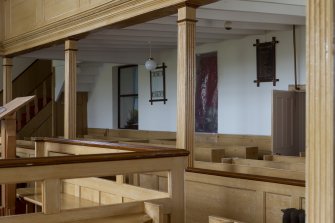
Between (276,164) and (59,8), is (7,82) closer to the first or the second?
(59,8)

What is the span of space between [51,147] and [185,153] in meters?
2.50

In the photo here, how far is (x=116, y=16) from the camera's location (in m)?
7.32

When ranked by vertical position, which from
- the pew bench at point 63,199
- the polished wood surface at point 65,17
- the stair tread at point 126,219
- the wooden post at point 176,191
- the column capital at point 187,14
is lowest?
the pew bench at point 63,199

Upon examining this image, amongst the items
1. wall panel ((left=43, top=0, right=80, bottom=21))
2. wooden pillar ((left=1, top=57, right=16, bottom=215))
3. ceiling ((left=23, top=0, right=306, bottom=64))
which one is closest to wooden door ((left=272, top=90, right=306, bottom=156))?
ceiling ((left=23, top=0, right=306, bottom=64))

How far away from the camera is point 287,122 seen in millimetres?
10445

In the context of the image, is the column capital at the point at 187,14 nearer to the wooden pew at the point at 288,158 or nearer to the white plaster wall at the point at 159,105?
the wooden pew at the point at 288,158

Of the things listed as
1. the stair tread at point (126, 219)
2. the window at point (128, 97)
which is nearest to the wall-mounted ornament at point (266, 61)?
the window at point (128, 97)

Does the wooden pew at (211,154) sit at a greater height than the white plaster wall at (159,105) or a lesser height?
lesser

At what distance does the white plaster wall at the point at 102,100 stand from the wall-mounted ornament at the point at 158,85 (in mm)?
2000

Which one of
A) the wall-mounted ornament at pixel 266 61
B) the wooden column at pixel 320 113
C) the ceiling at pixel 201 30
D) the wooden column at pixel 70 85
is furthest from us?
the wall-mounted ornament at pixel 266 61

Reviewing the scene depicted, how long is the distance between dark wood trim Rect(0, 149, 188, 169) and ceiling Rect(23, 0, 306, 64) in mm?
4205

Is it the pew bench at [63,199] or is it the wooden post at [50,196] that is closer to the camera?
the wooden post at [50,196]

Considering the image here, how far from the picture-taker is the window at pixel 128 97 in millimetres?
15297

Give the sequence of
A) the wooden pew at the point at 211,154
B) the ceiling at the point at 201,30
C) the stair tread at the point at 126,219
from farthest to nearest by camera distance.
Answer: the ceiling at the point at 201,30, the wooden pew at the point at 211,154, the stair tread at the point at 126,219
